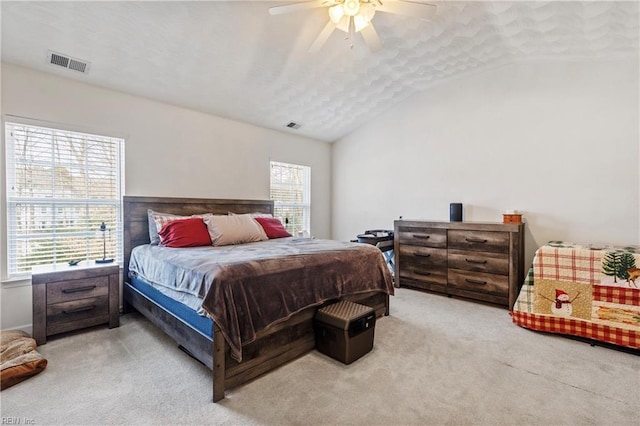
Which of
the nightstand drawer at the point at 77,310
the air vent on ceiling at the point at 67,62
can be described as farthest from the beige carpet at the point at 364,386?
the air vent on ceiling at the point at 67,62

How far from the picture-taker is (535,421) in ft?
5.26

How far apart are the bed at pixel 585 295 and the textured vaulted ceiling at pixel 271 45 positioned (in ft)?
6.97

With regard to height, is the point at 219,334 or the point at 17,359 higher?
the point at 219,334

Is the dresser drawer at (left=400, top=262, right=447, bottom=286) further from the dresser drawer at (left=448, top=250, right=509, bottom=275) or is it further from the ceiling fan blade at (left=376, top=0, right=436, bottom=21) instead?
the ceiling fan blade at (left=376, top=0, right=436, bottom=21)

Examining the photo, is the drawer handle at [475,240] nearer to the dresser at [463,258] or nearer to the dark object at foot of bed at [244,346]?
the dresser at [463,258]

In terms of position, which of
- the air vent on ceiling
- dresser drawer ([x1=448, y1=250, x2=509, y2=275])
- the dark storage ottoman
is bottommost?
the dark storage ottoman

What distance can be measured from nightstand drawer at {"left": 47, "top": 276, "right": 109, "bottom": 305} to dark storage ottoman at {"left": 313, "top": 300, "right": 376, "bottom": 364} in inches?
79.1

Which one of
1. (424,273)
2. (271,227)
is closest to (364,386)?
(271,227)

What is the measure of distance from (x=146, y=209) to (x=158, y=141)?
81cm

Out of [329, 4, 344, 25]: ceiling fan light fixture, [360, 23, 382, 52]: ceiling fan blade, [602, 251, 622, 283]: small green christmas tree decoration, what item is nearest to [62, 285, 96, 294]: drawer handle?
[329, 4, 344, 25]: ceiling fan light fixture

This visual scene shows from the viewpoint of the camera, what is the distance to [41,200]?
2830mm

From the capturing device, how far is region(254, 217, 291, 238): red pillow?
3764 mm

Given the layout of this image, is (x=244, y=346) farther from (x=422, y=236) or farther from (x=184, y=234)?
(x=422, y=236)

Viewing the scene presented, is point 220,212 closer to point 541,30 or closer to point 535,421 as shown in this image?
point 535,421
